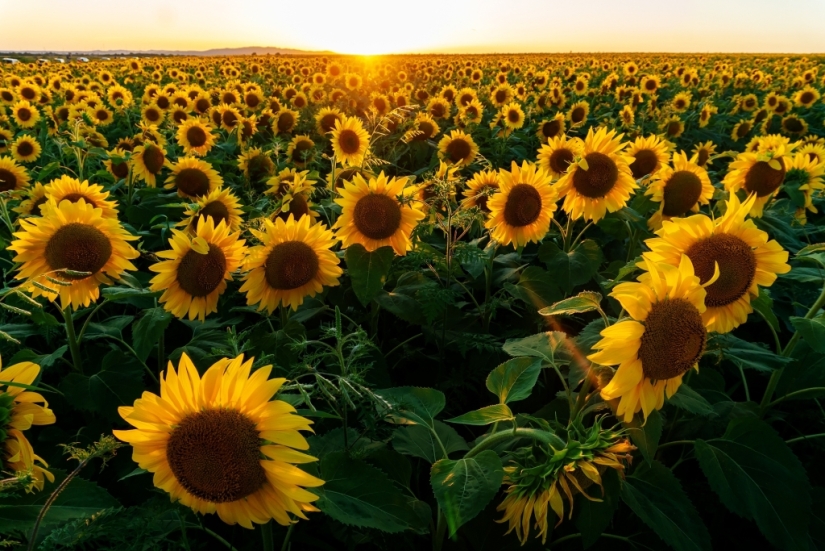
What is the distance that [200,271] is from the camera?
243 centimetres

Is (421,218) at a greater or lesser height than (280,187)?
greater

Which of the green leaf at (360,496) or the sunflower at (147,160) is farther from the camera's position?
the sunflower at (147,160)

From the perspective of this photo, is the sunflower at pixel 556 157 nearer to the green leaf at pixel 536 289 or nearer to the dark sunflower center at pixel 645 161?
the dark sunflower center at pixel 645 161

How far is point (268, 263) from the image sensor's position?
100 inches

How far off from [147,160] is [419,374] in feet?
11.3

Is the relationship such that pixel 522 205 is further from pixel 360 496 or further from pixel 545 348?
pixel 360 496

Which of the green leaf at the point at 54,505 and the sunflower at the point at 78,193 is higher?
the sunflower at the point at 78,193

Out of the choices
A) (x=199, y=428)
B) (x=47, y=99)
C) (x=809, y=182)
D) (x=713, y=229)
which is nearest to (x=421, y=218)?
(x=713, y=229)

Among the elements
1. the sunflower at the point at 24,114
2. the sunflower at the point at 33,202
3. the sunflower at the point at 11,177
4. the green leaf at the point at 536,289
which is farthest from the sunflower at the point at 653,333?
the sunflower at the point at 24,114

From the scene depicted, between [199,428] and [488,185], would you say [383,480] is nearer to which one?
[199,428]

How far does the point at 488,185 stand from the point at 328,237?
1.73 meters

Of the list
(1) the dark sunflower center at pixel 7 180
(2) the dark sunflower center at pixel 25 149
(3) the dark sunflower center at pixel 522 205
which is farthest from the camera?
(2) the dark sunflower center at pixel 25 149

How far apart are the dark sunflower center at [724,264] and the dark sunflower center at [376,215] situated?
5.25 ft

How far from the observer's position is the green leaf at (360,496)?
5.03 feet
